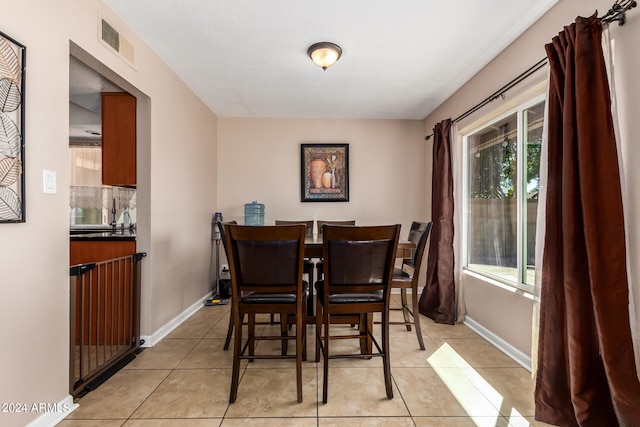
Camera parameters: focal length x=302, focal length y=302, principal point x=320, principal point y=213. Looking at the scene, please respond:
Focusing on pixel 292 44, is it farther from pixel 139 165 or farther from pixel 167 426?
pixel 167 426

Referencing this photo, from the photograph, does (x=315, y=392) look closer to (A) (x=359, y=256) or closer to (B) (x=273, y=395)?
(B) (x=273, y=395)

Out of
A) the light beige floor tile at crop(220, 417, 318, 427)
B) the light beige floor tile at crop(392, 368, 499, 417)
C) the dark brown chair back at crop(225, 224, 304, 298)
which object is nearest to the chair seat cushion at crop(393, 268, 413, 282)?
the light beige floor tile at crop(392, 368, 499, 417)

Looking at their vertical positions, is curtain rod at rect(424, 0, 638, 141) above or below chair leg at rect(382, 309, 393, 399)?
above

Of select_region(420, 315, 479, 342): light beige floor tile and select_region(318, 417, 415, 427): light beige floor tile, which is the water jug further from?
select_region(318, 417, 415, 427): light beige floor tile

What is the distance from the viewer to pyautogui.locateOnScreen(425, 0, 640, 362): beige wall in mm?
1464

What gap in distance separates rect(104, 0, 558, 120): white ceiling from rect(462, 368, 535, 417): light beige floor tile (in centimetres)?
242

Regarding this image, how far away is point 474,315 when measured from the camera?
9.59 feet

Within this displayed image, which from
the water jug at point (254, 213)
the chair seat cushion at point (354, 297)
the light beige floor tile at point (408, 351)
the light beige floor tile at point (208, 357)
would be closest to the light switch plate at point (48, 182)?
the light beige floor tile at point (208, 357)

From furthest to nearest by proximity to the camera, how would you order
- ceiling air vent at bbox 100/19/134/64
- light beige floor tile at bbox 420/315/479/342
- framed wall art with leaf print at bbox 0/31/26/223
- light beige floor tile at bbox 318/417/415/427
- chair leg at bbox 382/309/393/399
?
light beige floor tile at bbox 420/315/479/342 < ceiling air vent at bbox 100/19/134/64 < chair leg at bbox 382/309/393/399 < light beige floor tile at bbox 318/417/415/427 < framed wall art with leaf print at bbox 0/31/26/223

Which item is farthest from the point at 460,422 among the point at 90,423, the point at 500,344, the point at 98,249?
the point at 98,249

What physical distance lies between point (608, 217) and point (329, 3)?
199 cm

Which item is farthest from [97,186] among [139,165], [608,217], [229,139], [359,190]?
[608,217]

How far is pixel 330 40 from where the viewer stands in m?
2.37

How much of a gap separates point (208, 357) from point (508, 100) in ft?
10.1
